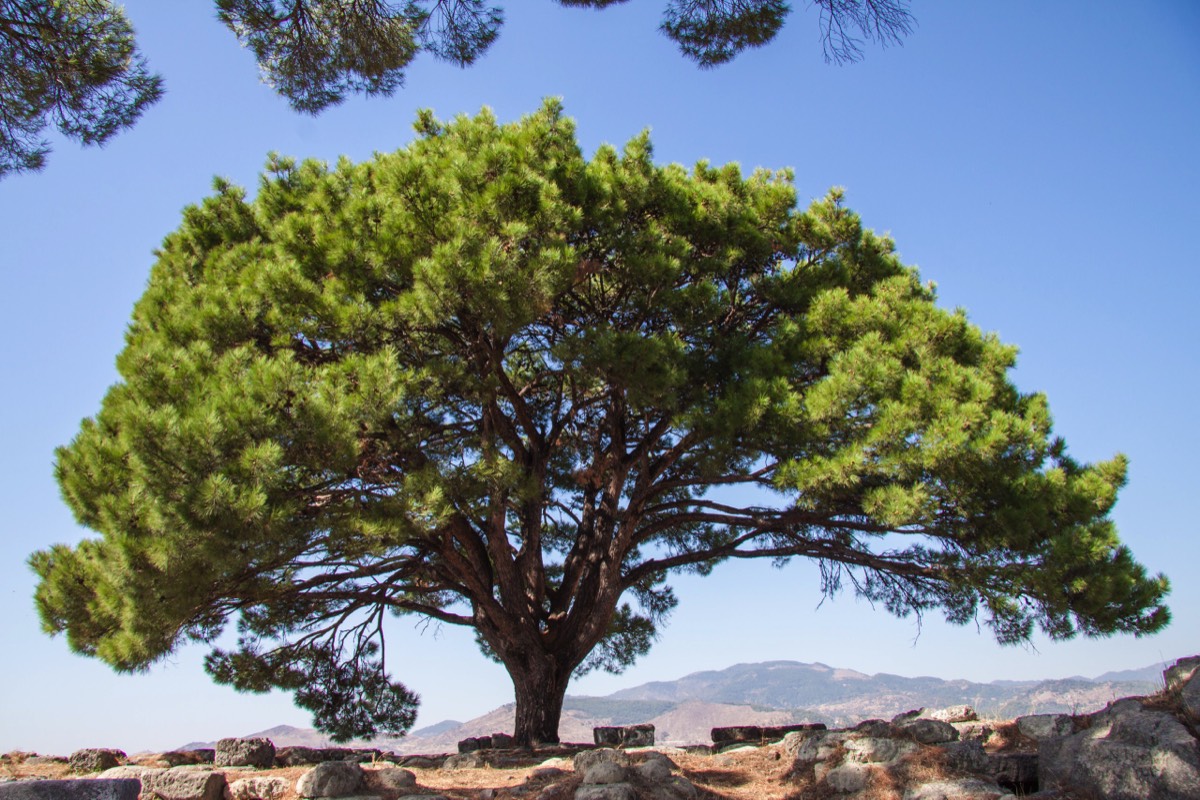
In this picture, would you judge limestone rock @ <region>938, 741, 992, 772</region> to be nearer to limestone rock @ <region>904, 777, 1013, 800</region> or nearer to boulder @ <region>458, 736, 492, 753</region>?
limestone rock @ <region>904, 777, 1013, 800</region>

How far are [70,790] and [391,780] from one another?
94.2 inches

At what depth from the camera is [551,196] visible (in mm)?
7031

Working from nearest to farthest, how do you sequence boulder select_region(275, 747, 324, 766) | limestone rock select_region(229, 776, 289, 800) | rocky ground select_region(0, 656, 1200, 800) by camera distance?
rocky ground select_region(0, 656, 1200, 800), limestone rock select_region(229, 776, 289, 800), boulder select_region(275, 747, 324, 766)

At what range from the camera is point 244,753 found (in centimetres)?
692

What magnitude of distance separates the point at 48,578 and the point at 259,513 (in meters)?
2.67

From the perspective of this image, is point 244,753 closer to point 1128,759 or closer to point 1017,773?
point 1017,773

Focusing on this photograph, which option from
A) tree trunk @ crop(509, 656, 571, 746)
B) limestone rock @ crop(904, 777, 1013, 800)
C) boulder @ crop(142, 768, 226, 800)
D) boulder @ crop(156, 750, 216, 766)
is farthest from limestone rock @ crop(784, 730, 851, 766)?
boulder @ crop(156, 750, 216, 766)

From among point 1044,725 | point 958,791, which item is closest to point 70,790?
point 958,791

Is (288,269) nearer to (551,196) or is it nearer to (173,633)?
(551,196)

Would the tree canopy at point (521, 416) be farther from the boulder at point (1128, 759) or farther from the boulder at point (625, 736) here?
the boulder at point (1128, 759)

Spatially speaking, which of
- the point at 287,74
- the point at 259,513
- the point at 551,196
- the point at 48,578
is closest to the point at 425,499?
the point at 259,513

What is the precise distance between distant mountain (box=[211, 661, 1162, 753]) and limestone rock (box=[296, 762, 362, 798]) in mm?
37599

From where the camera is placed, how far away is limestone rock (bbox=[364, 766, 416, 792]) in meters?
5.48

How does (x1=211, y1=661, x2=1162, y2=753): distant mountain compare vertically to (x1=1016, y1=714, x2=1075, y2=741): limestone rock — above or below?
below
